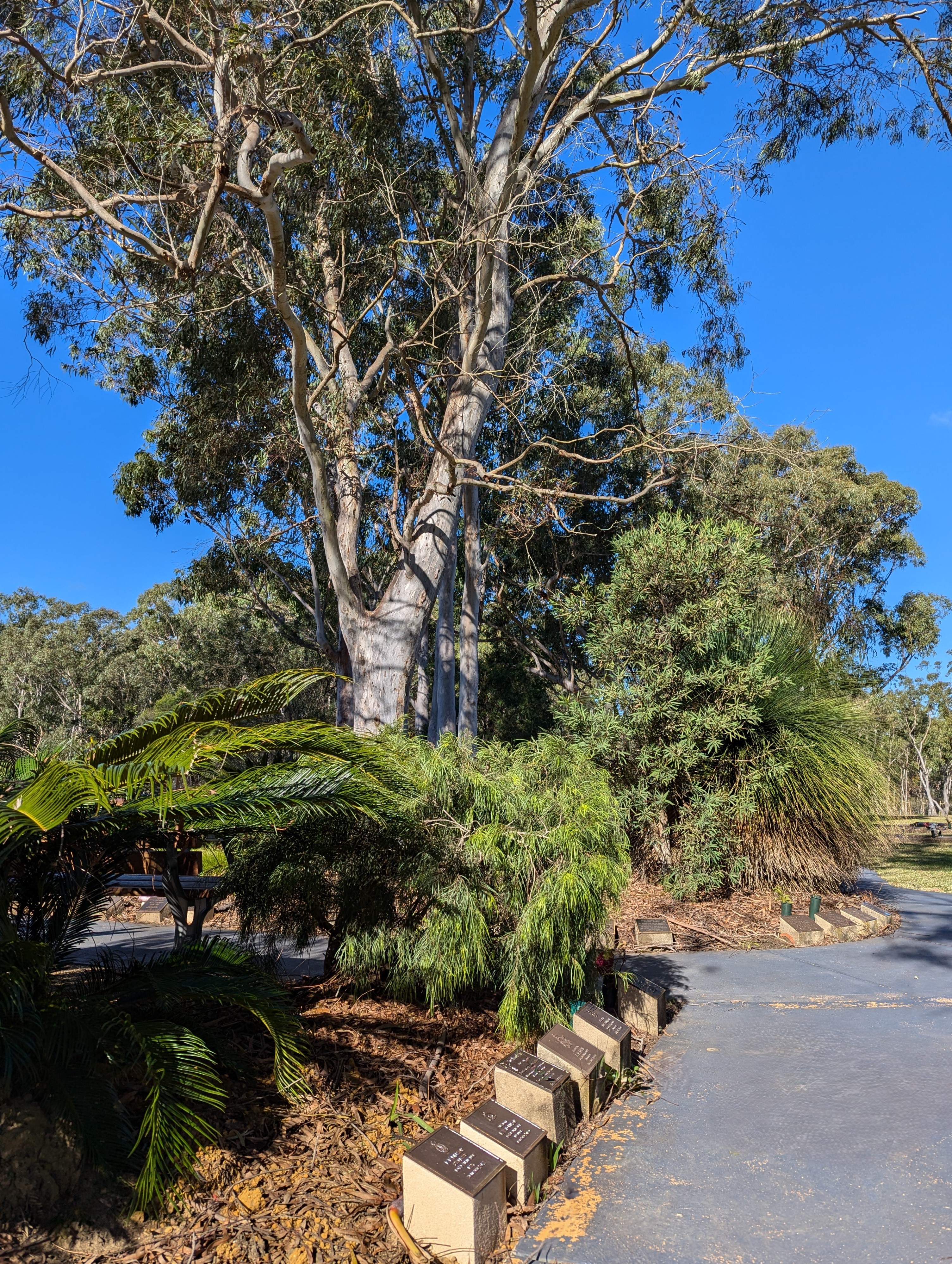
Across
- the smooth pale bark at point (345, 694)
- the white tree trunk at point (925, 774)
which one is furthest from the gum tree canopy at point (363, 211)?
the white tree trunk at point (925, 774)

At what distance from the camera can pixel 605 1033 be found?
15.0 feet

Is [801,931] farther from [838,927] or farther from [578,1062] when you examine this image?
[578,1062]

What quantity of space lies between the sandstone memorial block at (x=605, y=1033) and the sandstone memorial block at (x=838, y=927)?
442cm

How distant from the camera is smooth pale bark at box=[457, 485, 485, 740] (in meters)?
14.3

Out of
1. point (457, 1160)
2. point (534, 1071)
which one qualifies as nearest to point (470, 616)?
point (534, 1071)

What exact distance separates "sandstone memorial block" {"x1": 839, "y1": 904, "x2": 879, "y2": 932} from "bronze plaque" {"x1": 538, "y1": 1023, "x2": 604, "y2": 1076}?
525 centimetres

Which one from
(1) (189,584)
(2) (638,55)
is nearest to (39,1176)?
(2) (638,55)

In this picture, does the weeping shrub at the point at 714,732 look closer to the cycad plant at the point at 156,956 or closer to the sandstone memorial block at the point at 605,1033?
the sandstone memorial block at the point at 605,1033

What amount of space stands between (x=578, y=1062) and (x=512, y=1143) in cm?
79

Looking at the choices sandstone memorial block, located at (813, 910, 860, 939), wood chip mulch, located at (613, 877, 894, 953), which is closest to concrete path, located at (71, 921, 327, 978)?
wood chip mulch, located at (613, 877, 894, 953)

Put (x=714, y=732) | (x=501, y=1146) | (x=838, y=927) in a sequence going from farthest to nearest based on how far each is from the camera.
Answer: (x=714, y=732)
(x=838, y=927)
(x=501, y=1146)

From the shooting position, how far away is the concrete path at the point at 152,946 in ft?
18.6

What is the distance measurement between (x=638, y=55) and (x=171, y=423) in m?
7.94

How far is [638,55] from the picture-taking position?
35.3 feet
